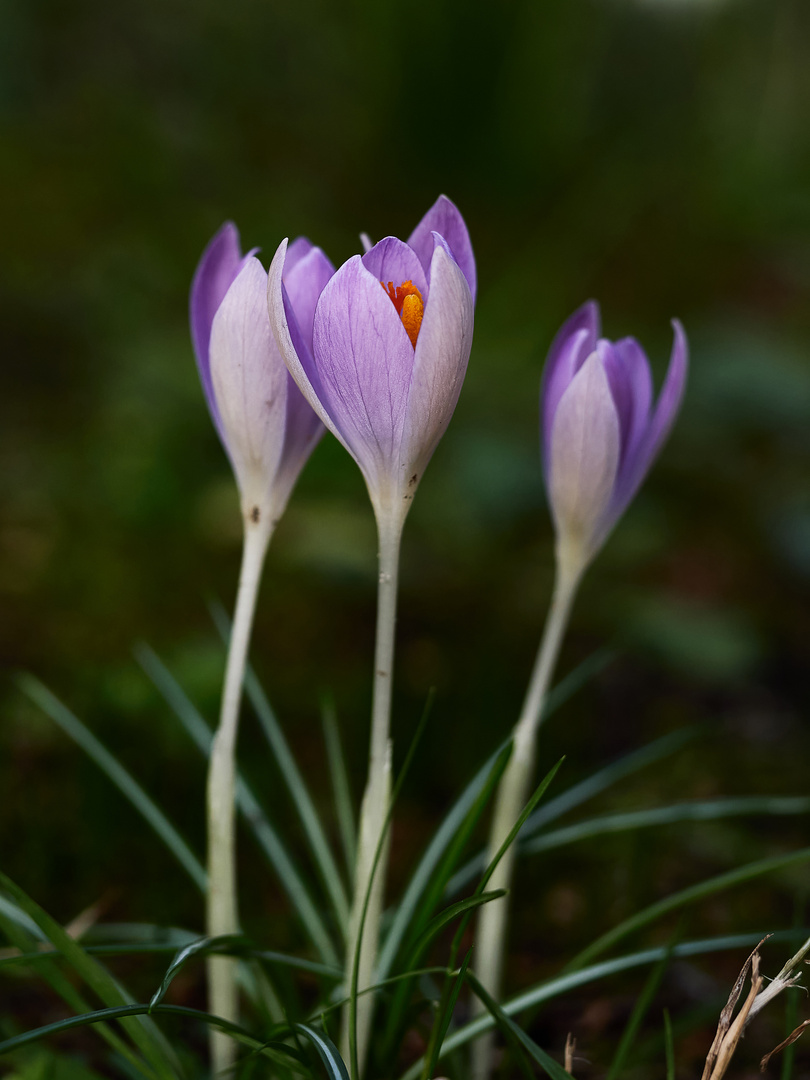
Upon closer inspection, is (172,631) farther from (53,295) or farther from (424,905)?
(53,295)

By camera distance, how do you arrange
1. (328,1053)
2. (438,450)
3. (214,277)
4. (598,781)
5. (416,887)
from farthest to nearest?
(438,450), (598,781), (416,887), (214,277), (328,1053)

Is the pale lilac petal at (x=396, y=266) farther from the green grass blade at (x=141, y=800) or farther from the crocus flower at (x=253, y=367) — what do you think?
the green grass blade at (x=141, y=800)

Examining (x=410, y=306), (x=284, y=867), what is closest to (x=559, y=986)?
(x=284, y=867)

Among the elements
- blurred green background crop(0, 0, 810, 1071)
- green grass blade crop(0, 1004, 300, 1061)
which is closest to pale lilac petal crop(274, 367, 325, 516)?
green grass blade crop(0, 1004, 300, 1061)

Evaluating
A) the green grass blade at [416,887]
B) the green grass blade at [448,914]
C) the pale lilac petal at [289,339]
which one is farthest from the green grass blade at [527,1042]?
the pale lilac petal at [289,339]

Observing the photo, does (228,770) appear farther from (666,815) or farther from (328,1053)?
(666,815)

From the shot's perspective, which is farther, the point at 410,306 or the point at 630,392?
the point at 630,392
